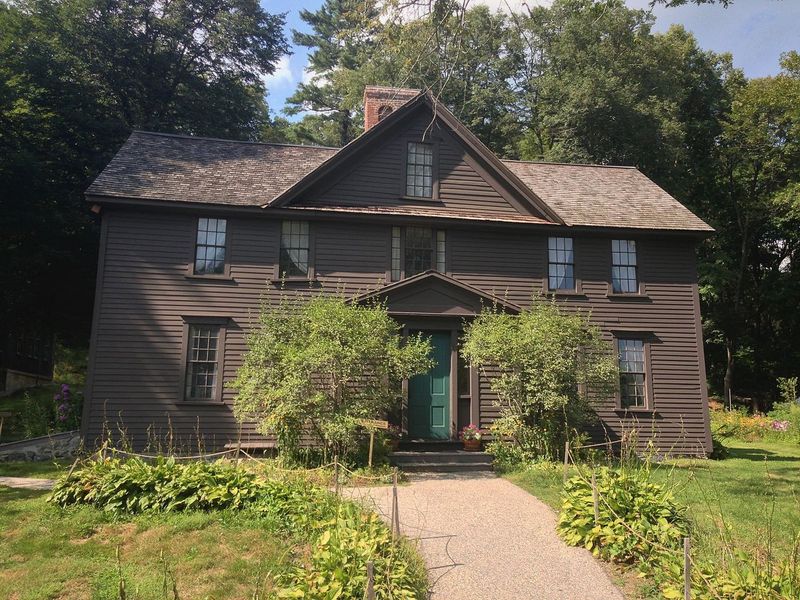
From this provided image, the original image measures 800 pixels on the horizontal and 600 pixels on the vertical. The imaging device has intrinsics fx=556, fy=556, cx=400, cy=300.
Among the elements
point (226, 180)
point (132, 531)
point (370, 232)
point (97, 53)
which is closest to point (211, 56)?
point (97, 53)

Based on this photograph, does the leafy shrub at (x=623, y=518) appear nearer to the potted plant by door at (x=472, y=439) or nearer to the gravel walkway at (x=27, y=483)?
the potted plant by door at (x=472, y=439)

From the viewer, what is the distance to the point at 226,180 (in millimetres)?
14867

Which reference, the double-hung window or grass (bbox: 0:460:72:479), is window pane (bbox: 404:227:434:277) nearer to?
the double-hung window

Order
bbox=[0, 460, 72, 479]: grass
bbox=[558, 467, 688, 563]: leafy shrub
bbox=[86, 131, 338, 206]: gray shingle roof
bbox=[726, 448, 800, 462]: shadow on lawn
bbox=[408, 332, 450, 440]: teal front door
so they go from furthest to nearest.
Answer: bbox=[726, 448, 800, 462]: shadow on lawn, bbox=[86, 131, 338, 206]: gray shingle roof, bbox=[408, 332, 450, 440]: teal front door, bbox=[0, 460, 72, 479]: grass, bbox=[558, 467, 688, 563]: leafy shrub

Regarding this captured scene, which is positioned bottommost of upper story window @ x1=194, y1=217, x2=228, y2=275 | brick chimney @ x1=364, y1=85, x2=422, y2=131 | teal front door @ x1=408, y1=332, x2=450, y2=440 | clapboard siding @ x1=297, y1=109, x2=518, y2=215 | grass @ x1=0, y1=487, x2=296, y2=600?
grass @ x1=0, y1=487, x2=296, y2=600

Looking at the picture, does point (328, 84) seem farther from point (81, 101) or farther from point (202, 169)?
point (202, 169)

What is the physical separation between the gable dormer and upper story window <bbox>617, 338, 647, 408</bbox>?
3920 millimetres

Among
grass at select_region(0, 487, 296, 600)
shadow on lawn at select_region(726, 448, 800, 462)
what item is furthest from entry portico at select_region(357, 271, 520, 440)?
shadow on lawn at select_region(726, 448, 800, 462)

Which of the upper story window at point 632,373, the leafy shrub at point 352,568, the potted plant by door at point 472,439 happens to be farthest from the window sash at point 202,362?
the upper story window at point 632,373

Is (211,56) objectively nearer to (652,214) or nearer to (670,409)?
(652,214)

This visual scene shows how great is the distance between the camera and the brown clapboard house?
43.5 ft

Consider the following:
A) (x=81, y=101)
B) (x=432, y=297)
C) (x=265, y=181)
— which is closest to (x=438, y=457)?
(x=432, y=297)

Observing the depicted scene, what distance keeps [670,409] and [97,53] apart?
27.7 metres

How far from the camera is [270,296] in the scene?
1394cm
